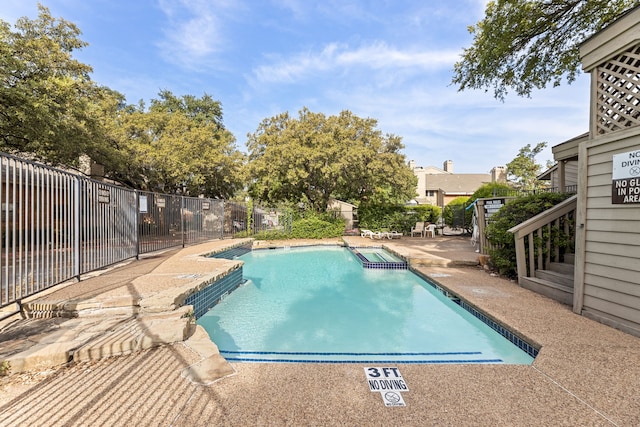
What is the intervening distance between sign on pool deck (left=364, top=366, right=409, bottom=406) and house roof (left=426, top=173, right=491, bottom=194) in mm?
A: 35784

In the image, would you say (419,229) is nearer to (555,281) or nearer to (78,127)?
(555,281)

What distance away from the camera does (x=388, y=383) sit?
92.4 inches

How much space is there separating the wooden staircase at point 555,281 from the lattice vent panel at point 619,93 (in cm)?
244

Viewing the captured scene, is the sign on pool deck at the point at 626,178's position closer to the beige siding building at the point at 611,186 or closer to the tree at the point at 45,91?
the beige siding building at the point at 611,186

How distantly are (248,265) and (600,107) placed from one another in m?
9.11

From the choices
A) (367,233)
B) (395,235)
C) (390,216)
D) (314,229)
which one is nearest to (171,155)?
(314,229)

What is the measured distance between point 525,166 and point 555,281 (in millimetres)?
27162

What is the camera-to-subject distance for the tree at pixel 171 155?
1356 cm

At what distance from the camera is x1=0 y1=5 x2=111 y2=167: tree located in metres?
7.20

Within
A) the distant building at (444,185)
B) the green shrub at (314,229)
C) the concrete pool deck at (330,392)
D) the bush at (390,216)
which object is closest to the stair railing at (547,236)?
the concrete pool deck at (330,392)

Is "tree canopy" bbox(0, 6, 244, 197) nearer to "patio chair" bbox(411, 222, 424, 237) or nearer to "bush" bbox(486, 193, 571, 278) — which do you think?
"patio chair" bbox(411, 222, 424, 237)

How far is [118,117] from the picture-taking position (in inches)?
563

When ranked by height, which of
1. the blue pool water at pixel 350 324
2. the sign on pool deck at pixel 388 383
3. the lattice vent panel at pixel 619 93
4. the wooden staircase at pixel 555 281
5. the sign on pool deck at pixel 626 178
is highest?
the lattice vent panel at pixel 619 93

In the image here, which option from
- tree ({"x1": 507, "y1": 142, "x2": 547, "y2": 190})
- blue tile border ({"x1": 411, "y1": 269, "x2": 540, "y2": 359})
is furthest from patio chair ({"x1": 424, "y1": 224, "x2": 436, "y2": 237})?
tree ({"x1": 507, "y1": 142, "x2": 547, "y2": 190})
